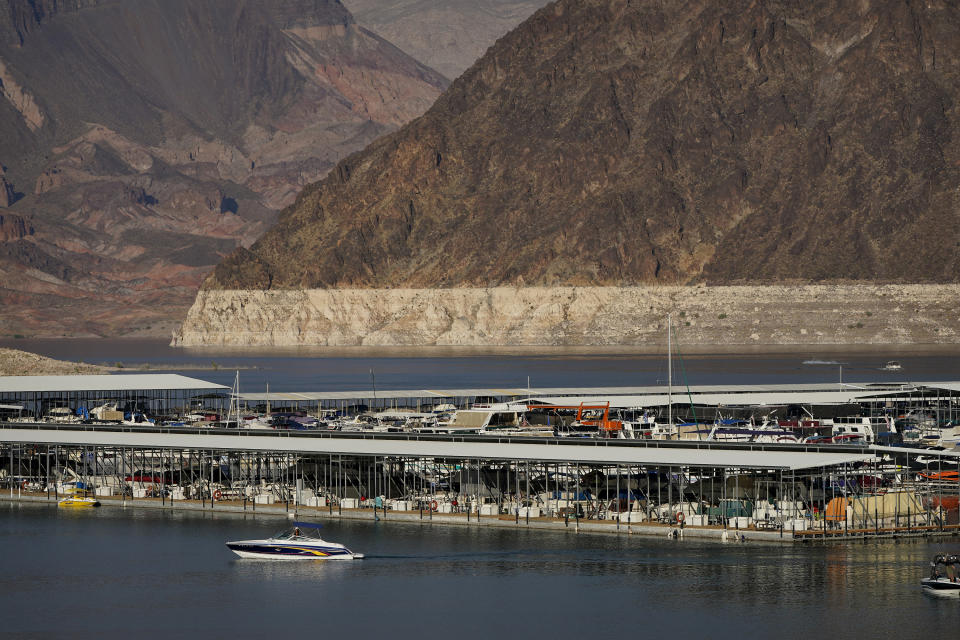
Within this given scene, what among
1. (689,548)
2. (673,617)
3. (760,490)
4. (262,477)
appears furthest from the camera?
(262,477)

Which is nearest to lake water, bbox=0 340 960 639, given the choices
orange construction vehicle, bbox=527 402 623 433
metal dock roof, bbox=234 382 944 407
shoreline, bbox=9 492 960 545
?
shoreline, bbox=9 492 960 545

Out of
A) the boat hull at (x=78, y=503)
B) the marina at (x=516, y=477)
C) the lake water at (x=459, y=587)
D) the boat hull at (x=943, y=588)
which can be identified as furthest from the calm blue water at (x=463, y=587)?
the boat hull at (x=78, y=503)

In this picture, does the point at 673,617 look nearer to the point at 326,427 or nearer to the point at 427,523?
the point at 427,523

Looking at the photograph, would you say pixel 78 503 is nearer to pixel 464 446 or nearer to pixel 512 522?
pixel 464 446

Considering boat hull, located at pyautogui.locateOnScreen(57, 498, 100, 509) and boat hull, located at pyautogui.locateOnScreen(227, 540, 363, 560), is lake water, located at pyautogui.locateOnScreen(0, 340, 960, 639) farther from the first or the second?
boat hull, located at pyautogui.locateOnScreen(57, 498, 100, 509)

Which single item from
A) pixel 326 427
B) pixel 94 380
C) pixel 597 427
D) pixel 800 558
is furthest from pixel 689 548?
pixel 94 380

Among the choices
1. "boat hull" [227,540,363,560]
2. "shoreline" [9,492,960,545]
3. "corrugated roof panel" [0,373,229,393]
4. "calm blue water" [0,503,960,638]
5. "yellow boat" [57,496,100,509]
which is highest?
"corrugated roof panel" [0,373,229,393]
